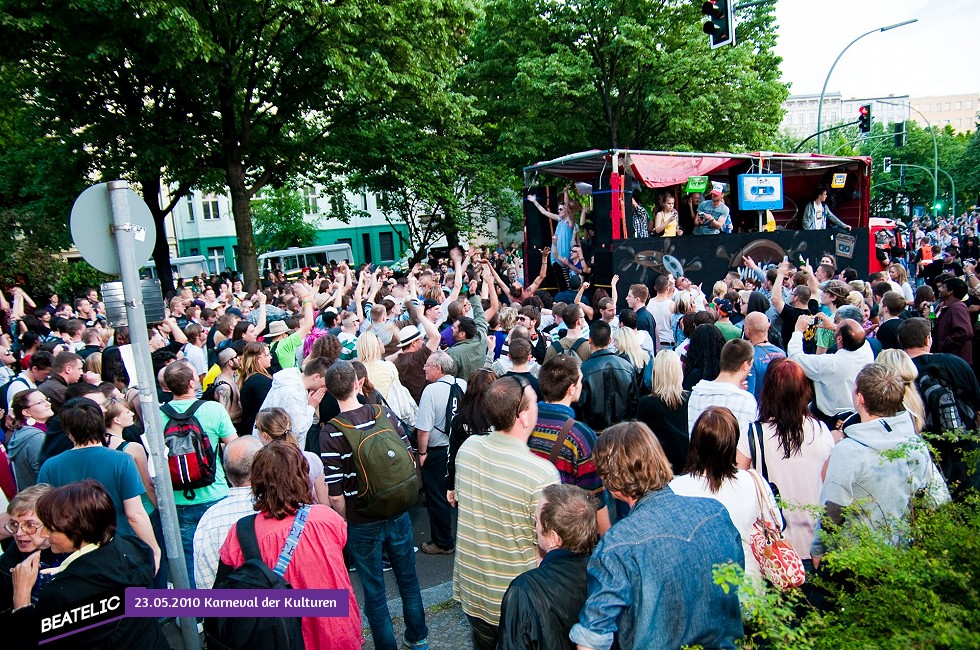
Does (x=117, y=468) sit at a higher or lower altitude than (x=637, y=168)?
lower

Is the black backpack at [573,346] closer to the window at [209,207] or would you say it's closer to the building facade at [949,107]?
the window at [209,207]

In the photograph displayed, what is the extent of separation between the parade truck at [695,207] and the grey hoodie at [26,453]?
9.64 m

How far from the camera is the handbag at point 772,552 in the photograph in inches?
110

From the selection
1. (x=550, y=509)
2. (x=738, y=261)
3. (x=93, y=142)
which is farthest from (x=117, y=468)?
(x=93, y=142)

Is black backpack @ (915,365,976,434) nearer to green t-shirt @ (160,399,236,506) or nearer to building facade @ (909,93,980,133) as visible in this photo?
green t-shirt @ (160,399,236,506)

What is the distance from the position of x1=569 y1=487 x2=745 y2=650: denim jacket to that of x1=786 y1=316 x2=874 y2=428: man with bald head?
311cm

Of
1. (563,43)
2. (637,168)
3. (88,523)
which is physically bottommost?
(88,523)

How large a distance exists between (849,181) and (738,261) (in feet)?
18.5

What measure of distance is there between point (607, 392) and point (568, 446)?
154 centimetres

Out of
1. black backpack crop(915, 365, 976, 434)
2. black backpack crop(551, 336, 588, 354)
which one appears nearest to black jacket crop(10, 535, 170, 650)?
black backpack crop(551, 336, 588, 354)

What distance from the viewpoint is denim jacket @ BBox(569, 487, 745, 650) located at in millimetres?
2408

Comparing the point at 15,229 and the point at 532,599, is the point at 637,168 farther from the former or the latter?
the point at 15,229

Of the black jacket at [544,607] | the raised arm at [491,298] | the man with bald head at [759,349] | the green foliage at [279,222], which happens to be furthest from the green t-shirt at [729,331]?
the green foliage at [279,222]

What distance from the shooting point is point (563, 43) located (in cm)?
2448
